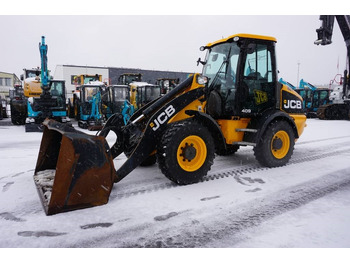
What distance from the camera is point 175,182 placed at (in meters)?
3.72

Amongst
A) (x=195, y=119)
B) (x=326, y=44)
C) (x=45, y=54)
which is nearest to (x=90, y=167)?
(x=195, y=119)

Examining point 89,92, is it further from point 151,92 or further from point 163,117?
point 163,117

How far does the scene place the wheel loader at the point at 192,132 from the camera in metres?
2.91

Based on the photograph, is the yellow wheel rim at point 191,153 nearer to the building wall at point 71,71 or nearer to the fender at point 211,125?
the fender at point 211,125

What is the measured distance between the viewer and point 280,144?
4879mm

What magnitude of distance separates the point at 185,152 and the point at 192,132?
0.30m

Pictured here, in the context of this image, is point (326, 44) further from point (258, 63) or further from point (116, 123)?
point (116, 123)

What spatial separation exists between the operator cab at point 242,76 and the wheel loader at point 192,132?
0.05ft

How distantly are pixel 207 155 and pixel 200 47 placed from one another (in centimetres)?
234

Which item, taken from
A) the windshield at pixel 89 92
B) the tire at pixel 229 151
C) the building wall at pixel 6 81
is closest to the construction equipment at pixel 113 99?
the windshield at pixel 89 92

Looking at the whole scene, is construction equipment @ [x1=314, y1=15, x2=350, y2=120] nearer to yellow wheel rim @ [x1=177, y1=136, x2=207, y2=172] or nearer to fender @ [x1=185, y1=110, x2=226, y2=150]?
fender @ [x1=185, y1=110, x2=226, y2=150]

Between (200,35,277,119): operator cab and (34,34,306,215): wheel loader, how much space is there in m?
0.02

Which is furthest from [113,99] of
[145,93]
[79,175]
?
[79,175]

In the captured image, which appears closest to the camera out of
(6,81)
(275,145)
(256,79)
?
(256,79)
